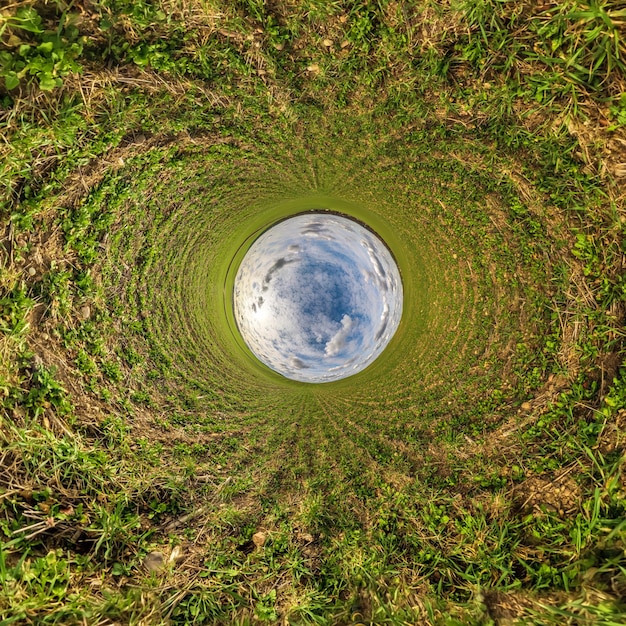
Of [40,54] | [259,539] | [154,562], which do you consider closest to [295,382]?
[259,539]

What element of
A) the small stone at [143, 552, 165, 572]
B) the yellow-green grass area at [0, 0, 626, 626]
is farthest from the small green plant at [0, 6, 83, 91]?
the small stone at [143, 552, 165, 572]

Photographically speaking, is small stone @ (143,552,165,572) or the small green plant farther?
small stone @ (143,552,165,572)

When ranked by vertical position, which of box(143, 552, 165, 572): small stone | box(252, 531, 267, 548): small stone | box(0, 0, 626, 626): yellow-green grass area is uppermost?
box(0, 0, 626, 626): yellow-green grass area

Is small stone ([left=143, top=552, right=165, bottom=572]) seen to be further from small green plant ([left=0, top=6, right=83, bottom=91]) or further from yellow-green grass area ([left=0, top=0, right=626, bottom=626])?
small green plant ([left=0, top=6, right=83, bottom=91])

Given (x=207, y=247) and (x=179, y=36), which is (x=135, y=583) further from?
(x=179, y=36)

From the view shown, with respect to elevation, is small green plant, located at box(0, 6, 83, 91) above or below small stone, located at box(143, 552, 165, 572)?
above

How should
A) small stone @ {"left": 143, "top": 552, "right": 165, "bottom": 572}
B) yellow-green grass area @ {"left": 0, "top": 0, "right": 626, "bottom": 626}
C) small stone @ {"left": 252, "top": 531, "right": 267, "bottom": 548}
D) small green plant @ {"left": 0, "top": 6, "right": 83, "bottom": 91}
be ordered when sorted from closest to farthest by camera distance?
small green plant @ {"left": 0, "top": 6, "right": 83, "bottom": 91} < yellow-green grass area @ {"left": 0, "top": 0, "right": 626, "bottom": 626} < small stone @ {"left": 143, "top": 552, "right": 165, "bottom": 572} < small stone @ {"left": 252, "top": 531, "right": 267, "bottom": 548}

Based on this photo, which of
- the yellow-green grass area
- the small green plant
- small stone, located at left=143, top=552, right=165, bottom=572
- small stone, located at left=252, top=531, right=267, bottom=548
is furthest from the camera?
small stone, located at left=252, top=531, right=267, bottom=548
